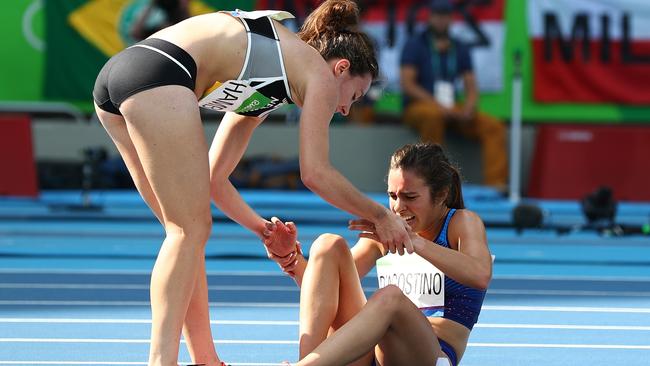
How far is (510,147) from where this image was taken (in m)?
12.4

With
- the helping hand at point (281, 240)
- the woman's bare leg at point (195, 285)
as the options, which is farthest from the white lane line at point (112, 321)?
the woman's bare leg at point (195, 285)

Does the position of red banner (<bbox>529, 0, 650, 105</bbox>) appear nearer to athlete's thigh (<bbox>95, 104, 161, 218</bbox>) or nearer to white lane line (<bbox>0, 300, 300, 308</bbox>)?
white lane line (<bbox>0, 300, 300, 308</bbox>)

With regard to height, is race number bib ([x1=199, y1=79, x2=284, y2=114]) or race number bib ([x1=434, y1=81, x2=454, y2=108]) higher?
race number bib ([x1=199, y1=79, x2=284, y2=114])

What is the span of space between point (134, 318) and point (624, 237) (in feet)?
16.1

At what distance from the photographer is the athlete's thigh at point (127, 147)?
13.5ft

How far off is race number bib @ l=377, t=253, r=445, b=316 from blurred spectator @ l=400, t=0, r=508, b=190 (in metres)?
7.31

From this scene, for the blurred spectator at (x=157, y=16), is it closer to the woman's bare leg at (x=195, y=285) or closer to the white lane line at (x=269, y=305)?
the white lane line at (x=269, y=305)

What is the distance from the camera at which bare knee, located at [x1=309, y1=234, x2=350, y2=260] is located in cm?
409

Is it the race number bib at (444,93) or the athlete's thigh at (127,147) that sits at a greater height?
the athlete's thigh at (127,147)

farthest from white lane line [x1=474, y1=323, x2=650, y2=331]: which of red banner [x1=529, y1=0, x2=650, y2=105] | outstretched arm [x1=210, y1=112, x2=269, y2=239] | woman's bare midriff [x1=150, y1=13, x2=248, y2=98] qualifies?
red banner [x1=529, y1=0, x2=650, y2=105]

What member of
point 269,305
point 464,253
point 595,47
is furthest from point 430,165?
point 595,47

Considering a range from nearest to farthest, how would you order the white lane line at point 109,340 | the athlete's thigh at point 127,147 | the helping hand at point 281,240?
the athlete's thigh at point 127,147 < the helping hand at point 281,240 < the white lane line at point 109,340

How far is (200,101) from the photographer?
411cm

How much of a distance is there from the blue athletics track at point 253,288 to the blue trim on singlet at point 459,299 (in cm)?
61
